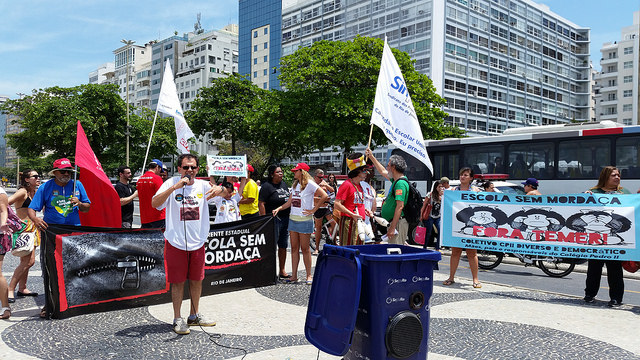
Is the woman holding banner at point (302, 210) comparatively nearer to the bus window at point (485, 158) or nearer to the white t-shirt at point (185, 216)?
the white t-shirt at point (185, 216)

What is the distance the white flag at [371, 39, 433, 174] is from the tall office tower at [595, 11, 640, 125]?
9224 cm

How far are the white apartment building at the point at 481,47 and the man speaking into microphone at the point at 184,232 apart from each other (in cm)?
5789

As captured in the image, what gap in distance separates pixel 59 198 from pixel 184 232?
6.68 ft

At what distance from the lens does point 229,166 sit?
405 inches

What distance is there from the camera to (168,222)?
520 cm

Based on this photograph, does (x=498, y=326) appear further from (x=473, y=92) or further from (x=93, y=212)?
(x=473, y=92)

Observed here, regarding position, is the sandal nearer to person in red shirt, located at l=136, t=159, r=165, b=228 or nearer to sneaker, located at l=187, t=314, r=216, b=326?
sneaker, located at l=187, t=314, r=216, b=326

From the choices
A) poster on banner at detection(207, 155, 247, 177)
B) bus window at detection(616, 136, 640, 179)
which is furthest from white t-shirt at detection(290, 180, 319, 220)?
bus window at detection(616, 136, 640, 179)

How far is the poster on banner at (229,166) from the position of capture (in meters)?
10.1

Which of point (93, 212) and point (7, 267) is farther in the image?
point (7, 267)

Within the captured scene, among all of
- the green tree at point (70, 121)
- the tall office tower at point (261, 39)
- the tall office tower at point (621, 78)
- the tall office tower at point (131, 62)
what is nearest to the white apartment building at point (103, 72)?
the tall office tower at point (131, 62)

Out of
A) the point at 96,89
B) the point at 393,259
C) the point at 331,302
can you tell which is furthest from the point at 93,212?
the point at 96,89

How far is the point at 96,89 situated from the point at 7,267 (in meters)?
39.8

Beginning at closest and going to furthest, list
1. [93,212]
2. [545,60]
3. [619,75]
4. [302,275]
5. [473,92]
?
[93,212] < [302,275] < [473,92] < [545,60] < [619,75]
